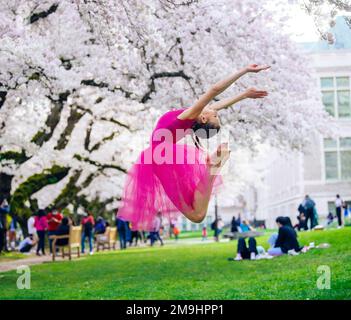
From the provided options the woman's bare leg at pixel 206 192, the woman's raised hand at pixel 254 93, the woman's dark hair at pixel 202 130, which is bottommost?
the woman's bare leg at pixel 206 192

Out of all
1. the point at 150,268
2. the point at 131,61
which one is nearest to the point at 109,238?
the point at 150,268

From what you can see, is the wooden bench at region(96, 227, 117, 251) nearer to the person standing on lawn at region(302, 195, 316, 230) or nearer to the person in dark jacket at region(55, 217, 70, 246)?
the person in dark jacket at region(55, 217, 70, 246)

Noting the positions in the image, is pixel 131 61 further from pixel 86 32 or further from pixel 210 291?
pixel 210 291

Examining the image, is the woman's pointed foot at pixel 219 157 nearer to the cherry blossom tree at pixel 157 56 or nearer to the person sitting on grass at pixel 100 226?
the cherry blossom tree at pixel 157 56

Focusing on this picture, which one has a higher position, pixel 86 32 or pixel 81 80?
pixel 86 32

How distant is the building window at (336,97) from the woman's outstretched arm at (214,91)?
19.4m

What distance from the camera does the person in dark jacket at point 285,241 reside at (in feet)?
44.2

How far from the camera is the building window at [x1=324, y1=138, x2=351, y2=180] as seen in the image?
127ft

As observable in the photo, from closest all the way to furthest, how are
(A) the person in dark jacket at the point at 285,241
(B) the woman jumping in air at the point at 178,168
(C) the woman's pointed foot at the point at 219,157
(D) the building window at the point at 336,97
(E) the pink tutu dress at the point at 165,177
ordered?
(B) the woman jumping in air at the point at 178,168 → (C) the woman's pointed foot at the point at 219,157 → (E) the pink tutu dress at the point at 165,177 → (A) the person in dark jacket at the point at 285,241 → (D) the building window at the point at 336,97

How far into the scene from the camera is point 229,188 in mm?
47781

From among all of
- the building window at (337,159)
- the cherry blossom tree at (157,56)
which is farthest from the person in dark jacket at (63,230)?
the building window at (337,159)

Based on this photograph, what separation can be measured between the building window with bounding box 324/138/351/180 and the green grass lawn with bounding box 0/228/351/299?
25404mm
